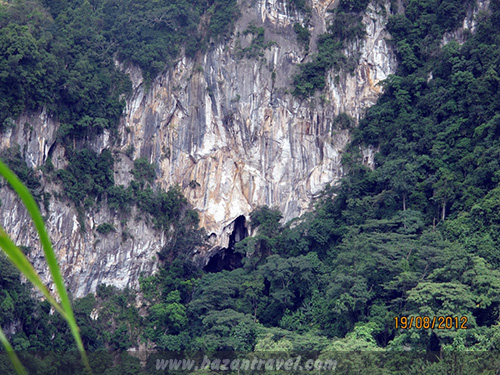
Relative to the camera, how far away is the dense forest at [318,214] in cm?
1471

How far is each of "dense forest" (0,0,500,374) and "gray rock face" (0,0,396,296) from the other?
42 centimetres

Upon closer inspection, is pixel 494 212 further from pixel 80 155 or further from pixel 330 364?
pixel 80 155

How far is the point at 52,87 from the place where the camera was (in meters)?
18.5

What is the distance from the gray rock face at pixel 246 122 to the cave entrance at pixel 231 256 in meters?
0.38

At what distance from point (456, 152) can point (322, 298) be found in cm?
517

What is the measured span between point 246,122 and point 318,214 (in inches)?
143

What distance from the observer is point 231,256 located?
21.1 metres

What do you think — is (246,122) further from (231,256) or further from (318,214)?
(231,256)
